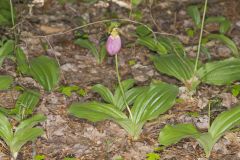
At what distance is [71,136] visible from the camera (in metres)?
2.97

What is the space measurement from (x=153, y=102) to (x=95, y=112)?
1.36 ft

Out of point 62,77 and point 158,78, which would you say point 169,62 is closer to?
point 158,78

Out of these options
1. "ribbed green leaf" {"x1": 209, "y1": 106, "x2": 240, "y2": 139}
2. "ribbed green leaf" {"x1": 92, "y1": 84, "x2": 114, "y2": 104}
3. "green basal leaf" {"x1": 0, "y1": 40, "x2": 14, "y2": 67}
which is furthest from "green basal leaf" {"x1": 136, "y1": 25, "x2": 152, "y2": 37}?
"ribbed green leaf" {"x1": 209, "y1": 106, "x2": 240, "y2": 139}

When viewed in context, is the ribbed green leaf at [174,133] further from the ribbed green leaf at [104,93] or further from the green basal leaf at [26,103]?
the green basal leaf at [26,103]

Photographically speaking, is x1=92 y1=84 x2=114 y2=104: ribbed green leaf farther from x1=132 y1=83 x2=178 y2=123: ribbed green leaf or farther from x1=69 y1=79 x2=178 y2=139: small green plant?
x1=132 y1=83 x2=178 y2=123: ribbed green leaf

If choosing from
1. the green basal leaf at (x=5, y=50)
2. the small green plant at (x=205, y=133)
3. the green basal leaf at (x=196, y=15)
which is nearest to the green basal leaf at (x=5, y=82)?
the green basal leaf at (x=5, y=50)

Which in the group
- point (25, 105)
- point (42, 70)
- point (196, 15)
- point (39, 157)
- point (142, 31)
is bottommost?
point (39, 157)

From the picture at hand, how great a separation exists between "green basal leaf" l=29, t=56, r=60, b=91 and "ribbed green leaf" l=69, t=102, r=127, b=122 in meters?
0.40

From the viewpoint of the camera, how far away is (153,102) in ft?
9.93

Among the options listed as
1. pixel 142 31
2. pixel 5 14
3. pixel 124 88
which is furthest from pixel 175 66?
pixel 5 14

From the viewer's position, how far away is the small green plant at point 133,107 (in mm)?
2902

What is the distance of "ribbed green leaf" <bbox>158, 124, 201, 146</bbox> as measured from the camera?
9.00 ft

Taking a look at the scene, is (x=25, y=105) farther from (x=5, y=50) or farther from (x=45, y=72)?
(x=5, y=50)

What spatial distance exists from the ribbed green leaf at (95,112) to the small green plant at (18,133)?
9.4 inches
